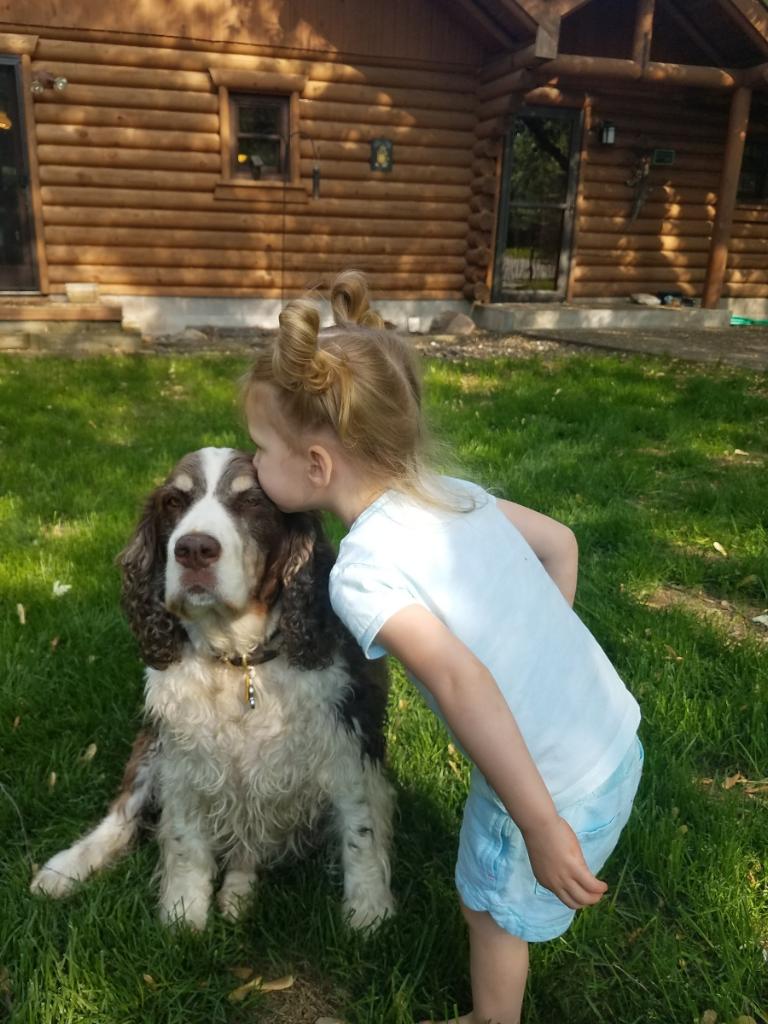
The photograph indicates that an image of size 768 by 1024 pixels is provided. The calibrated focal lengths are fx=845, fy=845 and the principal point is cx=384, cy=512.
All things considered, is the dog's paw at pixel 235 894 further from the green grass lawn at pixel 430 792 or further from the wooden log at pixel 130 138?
the wooden log at pixel 130 138

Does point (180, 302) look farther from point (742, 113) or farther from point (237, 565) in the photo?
point (237, 565)

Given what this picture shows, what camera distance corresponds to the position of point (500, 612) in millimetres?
1715

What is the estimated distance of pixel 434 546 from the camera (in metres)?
1.67

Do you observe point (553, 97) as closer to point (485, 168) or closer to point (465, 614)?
point (485, 168)

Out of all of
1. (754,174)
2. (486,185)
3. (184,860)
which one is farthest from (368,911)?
(754,174)

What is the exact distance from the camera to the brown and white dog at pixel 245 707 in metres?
2.15

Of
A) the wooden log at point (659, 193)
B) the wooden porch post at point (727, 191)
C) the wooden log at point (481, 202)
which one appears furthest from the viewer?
the wooden log at point (659, 193)

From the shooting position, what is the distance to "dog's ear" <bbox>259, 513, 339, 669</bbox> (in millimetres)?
2174

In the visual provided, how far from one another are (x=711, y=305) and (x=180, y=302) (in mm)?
8550

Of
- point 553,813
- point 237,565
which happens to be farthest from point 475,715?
point 237,565

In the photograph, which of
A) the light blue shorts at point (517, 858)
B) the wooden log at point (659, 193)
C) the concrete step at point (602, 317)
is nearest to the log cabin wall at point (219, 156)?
the concrete step at point (602, 317)

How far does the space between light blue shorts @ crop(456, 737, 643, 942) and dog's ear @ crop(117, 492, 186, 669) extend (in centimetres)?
90

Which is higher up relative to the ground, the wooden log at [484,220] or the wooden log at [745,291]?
the wooden log at [484,220]

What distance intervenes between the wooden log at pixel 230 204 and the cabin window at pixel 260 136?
517mm
